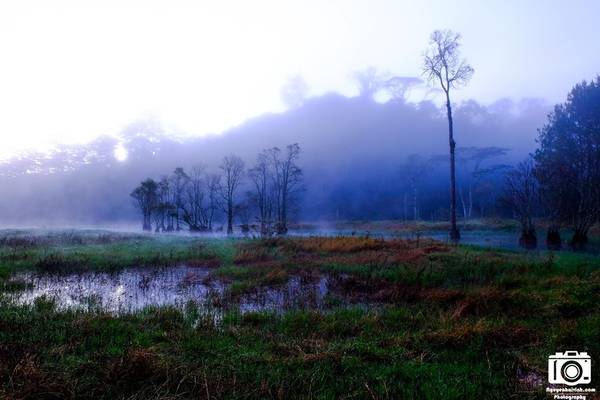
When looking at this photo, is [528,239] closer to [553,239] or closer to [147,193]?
[553,239]

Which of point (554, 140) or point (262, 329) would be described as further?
point (554, 140)

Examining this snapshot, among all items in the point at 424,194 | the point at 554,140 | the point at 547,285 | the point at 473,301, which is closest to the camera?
the point at 473,301

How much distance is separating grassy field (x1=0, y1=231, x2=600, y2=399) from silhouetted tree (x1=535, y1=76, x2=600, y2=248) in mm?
17394

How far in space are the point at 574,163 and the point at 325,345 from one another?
41.8 metres

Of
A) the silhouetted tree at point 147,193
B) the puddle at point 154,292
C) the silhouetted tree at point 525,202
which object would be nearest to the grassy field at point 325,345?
the puddle at point 154,292

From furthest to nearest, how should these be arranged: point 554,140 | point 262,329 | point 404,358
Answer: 1. point 554,140
2. point 262,329
3. point 404,358

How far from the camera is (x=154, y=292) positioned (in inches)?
482

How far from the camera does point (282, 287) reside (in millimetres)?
12680

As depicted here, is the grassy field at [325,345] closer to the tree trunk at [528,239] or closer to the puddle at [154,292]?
the puddle at [154,292]

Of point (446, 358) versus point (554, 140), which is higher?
point (554, 140)

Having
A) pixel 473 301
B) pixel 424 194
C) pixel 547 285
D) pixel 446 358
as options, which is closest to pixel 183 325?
pixel 446 358

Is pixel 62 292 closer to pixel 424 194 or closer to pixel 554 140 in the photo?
pixel 554 140

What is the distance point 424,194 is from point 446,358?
18553 centimetres

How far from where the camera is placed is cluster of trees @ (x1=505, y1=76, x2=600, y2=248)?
2544 centimetres
